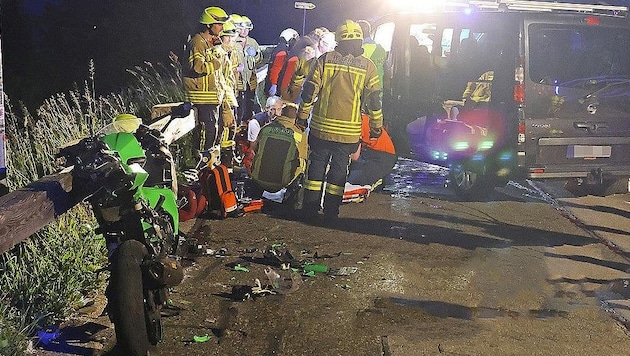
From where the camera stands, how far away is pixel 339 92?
22.9 feet

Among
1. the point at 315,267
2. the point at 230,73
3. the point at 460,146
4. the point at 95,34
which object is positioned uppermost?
the point at 230,73

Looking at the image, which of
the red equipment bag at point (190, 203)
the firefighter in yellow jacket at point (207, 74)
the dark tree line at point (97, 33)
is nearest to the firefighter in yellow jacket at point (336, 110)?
the red equipment bag at point (190, 203)

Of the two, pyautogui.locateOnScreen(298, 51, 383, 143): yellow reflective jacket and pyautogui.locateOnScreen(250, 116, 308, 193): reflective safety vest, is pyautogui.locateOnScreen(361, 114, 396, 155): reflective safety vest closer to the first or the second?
pyautogui.locateOnScreen(298, 51, 383, 143): yellow reflective jacket

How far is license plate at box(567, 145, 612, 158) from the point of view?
751cm

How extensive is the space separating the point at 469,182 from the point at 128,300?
5554 mm

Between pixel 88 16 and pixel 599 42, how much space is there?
1589 centimetres

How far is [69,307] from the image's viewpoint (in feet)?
14.3

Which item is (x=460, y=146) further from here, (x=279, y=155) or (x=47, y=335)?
(x=47, y=335)

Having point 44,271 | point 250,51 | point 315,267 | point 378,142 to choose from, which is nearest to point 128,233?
point 44,271

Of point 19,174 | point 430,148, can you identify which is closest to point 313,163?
point 430,148

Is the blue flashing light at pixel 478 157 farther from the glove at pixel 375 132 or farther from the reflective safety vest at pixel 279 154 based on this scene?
the reflective safety vest at pixel 279 154

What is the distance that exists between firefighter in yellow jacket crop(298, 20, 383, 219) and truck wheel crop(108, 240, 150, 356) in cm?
364

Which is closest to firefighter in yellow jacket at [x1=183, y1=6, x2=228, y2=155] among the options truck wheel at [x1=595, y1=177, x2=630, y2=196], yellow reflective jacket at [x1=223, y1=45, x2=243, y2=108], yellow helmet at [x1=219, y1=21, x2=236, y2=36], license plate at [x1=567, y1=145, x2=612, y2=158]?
yellow reflective jacket at [x1=223, y1=45, x2=243, y2=108]

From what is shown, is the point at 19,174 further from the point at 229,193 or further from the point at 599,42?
the point at 599,42
